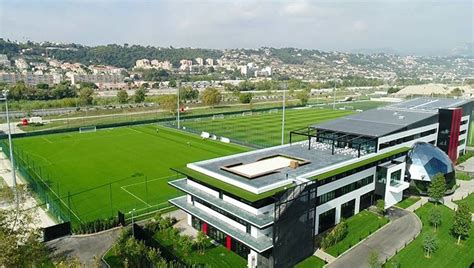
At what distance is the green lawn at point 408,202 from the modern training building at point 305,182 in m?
0.78

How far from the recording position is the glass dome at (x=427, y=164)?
139 feet


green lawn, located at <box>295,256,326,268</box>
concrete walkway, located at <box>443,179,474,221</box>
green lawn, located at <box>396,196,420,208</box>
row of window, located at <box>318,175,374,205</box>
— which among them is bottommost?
green lawn, located at <box>295,256,326,268</box>

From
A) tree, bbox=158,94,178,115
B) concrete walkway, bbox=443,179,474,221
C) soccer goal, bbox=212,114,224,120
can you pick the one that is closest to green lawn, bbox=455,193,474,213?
concrete walkway, bbox=443,179,474,221

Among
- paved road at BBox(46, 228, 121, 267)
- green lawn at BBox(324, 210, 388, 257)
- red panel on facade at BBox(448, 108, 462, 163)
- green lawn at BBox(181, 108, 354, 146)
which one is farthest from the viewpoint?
Answer: green lawn at BBox(181, 108, 354, 146)

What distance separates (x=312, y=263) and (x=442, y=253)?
11844mm

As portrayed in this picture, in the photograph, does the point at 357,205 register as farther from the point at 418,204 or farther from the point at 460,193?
the point at 460,193

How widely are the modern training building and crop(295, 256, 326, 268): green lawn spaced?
40cm

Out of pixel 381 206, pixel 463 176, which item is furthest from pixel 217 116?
pixel 381 206

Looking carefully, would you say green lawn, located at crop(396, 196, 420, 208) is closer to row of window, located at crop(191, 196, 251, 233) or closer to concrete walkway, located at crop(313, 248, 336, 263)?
concrete walkway, located at crop(313, 248, 336, 263)

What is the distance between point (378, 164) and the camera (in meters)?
39.8

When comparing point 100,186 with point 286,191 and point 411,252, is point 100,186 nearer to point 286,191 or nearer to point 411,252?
point 286,191

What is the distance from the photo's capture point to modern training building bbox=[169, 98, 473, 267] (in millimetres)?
27750

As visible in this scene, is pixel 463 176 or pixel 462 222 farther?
pixel 463 176

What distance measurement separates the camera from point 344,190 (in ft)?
117
